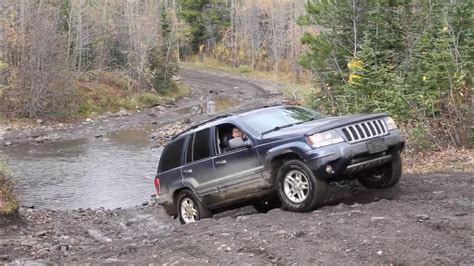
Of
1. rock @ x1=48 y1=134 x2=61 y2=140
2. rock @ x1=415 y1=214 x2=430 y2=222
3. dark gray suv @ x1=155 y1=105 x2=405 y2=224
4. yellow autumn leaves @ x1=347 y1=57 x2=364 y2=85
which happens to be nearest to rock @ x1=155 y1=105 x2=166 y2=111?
rock @ x1=48 y1=134 x2=61 y2=140

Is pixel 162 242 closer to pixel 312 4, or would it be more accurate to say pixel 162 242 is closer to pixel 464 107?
pixel 464 107

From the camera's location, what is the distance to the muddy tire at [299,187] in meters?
8.13

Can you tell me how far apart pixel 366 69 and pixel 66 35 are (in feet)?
87.8

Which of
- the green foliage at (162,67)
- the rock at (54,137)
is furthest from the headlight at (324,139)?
the green foliage at (162,67)

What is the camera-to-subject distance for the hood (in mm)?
8203

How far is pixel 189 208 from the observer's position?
10453 millimetres

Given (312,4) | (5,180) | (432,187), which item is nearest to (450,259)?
(432,187)

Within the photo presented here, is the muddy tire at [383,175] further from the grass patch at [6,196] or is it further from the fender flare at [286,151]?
the grass patch at [6,196]

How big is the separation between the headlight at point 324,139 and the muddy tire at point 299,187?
35cm

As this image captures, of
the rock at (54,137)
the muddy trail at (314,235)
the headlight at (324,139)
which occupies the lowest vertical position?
the rock at (54,137)

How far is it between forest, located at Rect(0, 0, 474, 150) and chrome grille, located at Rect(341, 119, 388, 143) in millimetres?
4561

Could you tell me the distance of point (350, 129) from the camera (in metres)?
8.28

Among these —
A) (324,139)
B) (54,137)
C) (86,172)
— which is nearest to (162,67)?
(54,137)

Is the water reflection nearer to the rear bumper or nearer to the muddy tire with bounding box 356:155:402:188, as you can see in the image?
the rear bumper
